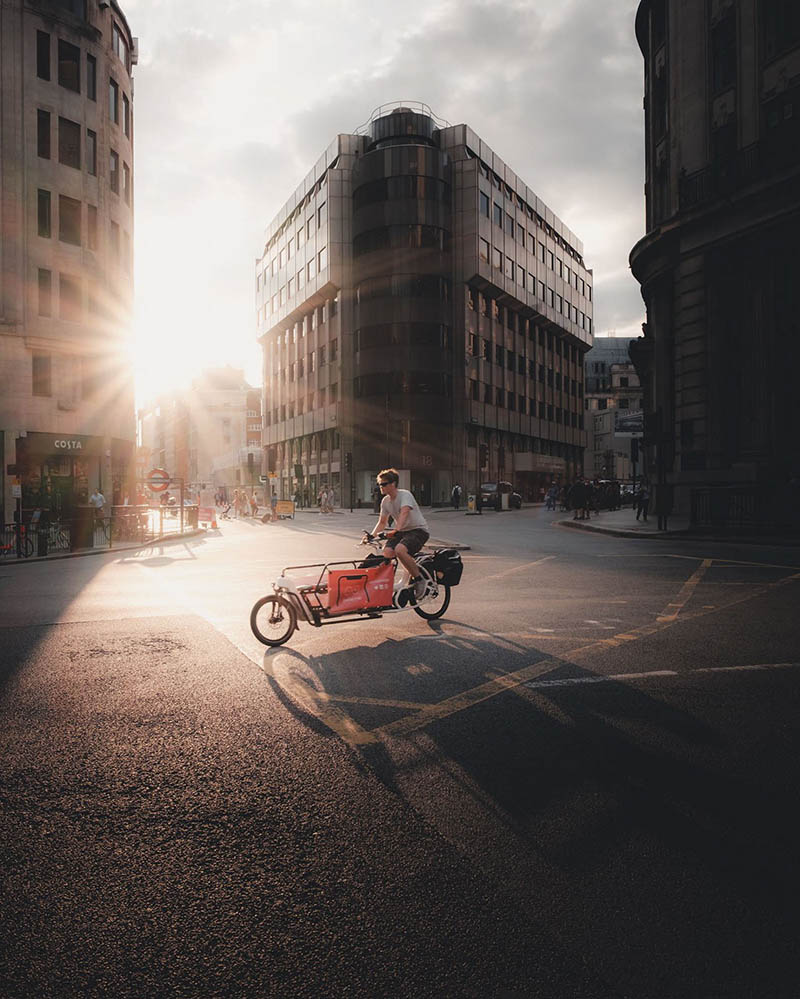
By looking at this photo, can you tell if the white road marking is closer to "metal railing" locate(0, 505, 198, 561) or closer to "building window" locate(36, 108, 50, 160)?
"metal railing" locate(0, 505, 198, 561)

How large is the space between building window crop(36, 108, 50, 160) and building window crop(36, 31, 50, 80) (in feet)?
5.18

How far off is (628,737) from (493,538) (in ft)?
58.9

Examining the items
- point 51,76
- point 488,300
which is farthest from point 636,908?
point 488,300

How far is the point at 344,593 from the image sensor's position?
798 cm

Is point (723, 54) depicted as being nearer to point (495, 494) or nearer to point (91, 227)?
point (495, 494)

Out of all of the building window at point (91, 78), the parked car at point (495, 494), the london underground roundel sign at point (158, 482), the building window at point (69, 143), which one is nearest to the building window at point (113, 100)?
the building window at point (91, 78)

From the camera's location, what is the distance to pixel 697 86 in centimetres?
2980

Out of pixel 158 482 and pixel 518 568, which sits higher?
pixel 158 482

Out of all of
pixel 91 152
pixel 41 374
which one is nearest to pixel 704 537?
pixel 41 374

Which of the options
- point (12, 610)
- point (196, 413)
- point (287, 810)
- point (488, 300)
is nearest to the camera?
point (287, 810)

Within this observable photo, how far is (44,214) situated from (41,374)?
720 centimetres

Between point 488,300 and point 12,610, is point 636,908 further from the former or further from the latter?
point 488,300

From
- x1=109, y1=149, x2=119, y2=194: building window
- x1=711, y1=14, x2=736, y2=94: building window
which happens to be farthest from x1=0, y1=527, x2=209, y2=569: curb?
x1=711, y1=14, x2=736, y2=94: building window

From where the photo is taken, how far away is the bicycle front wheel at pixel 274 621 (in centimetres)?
760
